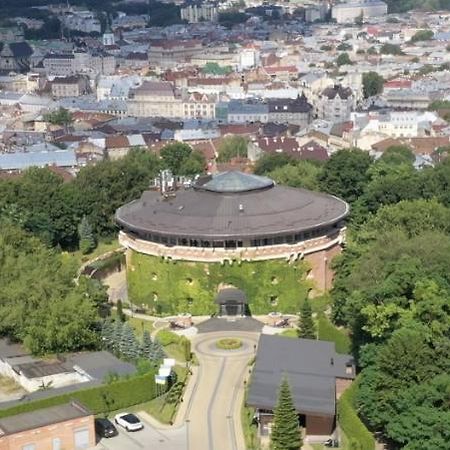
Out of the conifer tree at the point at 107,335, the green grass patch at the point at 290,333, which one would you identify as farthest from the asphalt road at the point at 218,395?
the conifer tree at the point at 107,335

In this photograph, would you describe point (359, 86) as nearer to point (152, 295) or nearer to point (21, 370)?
point (152, 295)

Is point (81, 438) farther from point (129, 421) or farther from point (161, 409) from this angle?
point (161, 409)

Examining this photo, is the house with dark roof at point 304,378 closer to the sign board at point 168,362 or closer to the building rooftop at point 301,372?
the building rooftop at point 301,372

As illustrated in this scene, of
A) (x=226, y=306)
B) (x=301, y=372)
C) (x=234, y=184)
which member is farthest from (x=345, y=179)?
(x=301, y=372)

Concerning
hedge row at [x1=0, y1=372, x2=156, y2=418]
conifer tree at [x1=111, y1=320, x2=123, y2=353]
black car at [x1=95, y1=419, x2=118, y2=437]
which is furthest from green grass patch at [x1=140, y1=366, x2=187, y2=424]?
conifer tree at [x1=111, y1=320, x2=123, y2=353]

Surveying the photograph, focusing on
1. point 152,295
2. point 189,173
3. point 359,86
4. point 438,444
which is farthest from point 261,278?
point 359,86

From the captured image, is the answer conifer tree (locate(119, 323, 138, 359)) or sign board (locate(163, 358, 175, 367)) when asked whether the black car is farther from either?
conifer tree (locate(119, 323, 138, 359))
